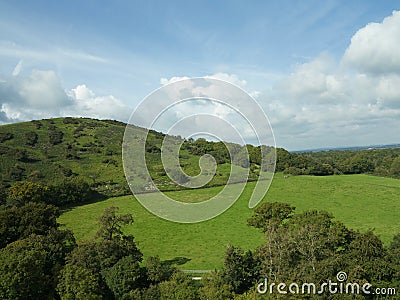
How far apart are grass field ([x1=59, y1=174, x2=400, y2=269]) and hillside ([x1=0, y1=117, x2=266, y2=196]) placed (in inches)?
325

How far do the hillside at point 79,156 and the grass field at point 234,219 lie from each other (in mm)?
8253

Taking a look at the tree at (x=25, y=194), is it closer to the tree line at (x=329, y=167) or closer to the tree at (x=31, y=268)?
the tree at (x=31, y=268)

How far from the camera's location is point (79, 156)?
9475cm

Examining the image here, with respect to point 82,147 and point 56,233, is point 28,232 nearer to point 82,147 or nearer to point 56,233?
point 56,233

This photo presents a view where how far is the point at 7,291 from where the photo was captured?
21500 millimetres

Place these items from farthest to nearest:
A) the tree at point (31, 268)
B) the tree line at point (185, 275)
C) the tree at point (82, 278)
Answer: the tree at point (31, 268), the tree at point (82, 278), the tree line at point (185, 275)

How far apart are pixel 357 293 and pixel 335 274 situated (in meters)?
1.94

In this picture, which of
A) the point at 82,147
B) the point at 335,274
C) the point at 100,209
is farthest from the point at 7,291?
the point at 82,147

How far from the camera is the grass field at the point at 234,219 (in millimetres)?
39781

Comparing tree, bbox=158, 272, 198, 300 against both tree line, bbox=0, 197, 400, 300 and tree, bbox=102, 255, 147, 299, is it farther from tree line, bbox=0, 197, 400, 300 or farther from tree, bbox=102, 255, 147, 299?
tree, bbox=102, 255, 147, 299

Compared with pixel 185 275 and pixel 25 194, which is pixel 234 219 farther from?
pixel 25 194

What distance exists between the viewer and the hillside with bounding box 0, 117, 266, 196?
74000mm

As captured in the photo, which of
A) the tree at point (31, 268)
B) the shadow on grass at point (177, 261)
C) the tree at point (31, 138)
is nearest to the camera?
the tree at point (31, 268)

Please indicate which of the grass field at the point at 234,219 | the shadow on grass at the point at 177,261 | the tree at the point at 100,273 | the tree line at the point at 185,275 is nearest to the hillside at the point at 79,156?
the grass field at the point at 234,219
